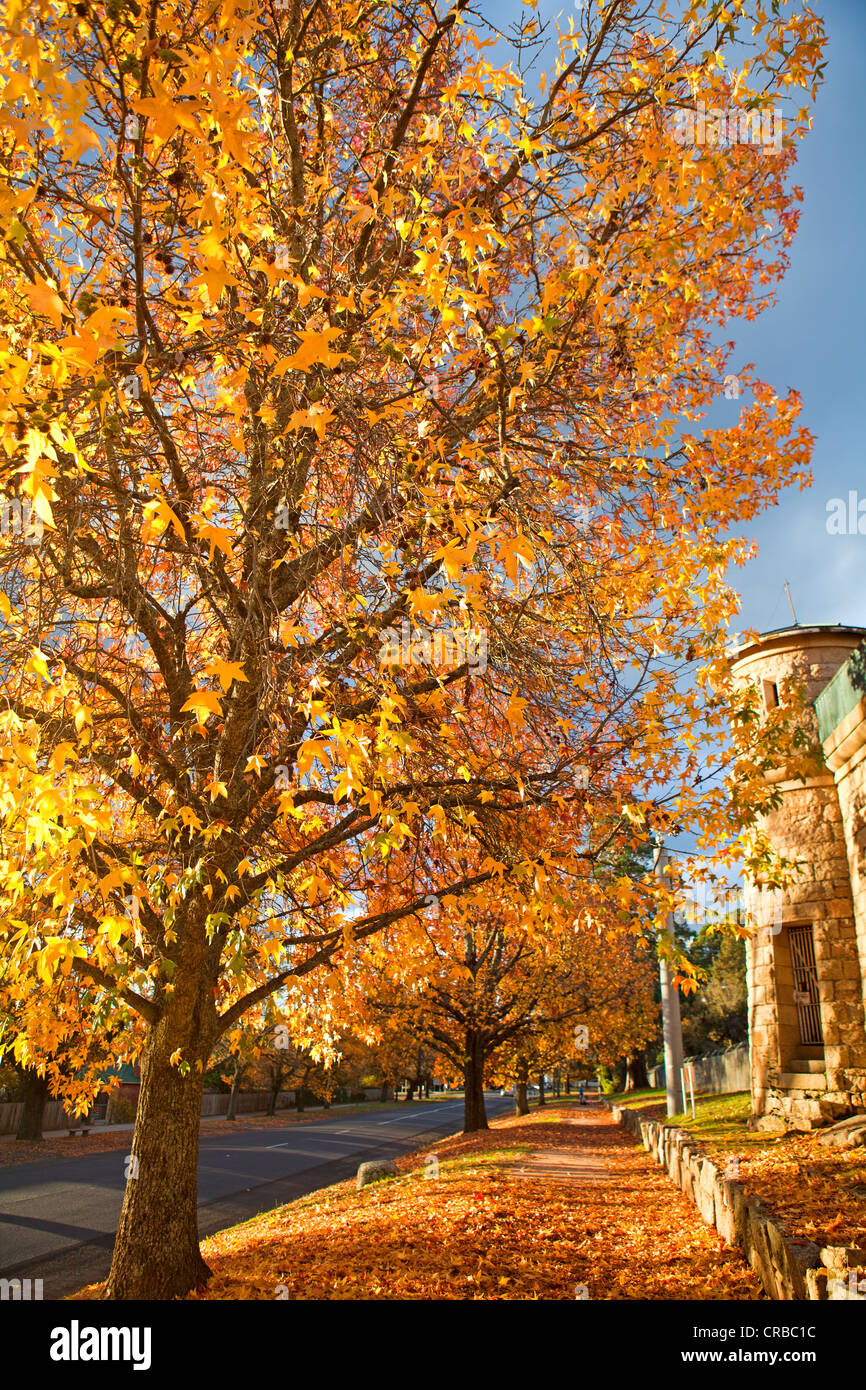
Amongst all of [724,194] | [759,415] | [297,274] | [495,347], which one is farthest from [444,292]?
[759,415]

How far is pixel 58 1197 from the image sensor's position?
48.6ft

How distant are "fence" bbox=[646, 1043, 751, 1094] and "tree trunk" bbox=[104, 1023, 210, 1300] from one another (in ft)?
55.1

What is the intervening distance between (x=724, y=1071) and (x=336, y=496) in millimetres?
22403

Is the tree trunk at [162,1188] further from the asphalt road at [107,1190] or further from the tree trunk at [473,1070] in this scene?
the tree trunk at [473,1070]

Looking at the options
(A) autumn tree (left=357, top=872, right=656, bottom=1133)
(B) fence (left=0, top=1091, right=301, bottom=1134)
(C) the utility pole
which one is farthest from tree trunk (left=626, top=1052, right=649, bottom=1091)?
(C) the utility pole

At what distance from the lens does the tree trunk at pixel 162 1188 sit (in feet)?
19.8

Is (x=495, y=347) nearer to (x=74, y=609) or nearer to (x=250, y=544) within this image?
(x=250, y=544)

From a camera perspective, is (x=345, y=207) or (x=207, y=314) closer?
(x=207, y=314)

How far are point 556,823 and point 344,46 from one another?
724 centimetres

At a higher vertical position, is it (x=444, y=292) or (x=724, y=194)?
(x=724, y=194)

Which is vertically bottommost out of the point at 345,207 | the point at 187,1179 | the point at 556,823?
the point at 187,1179

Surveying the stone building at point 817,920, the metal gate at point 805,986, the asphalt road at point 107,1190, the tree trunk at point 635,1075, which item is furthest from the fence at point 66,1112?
the tree trunk at point 635,1075
